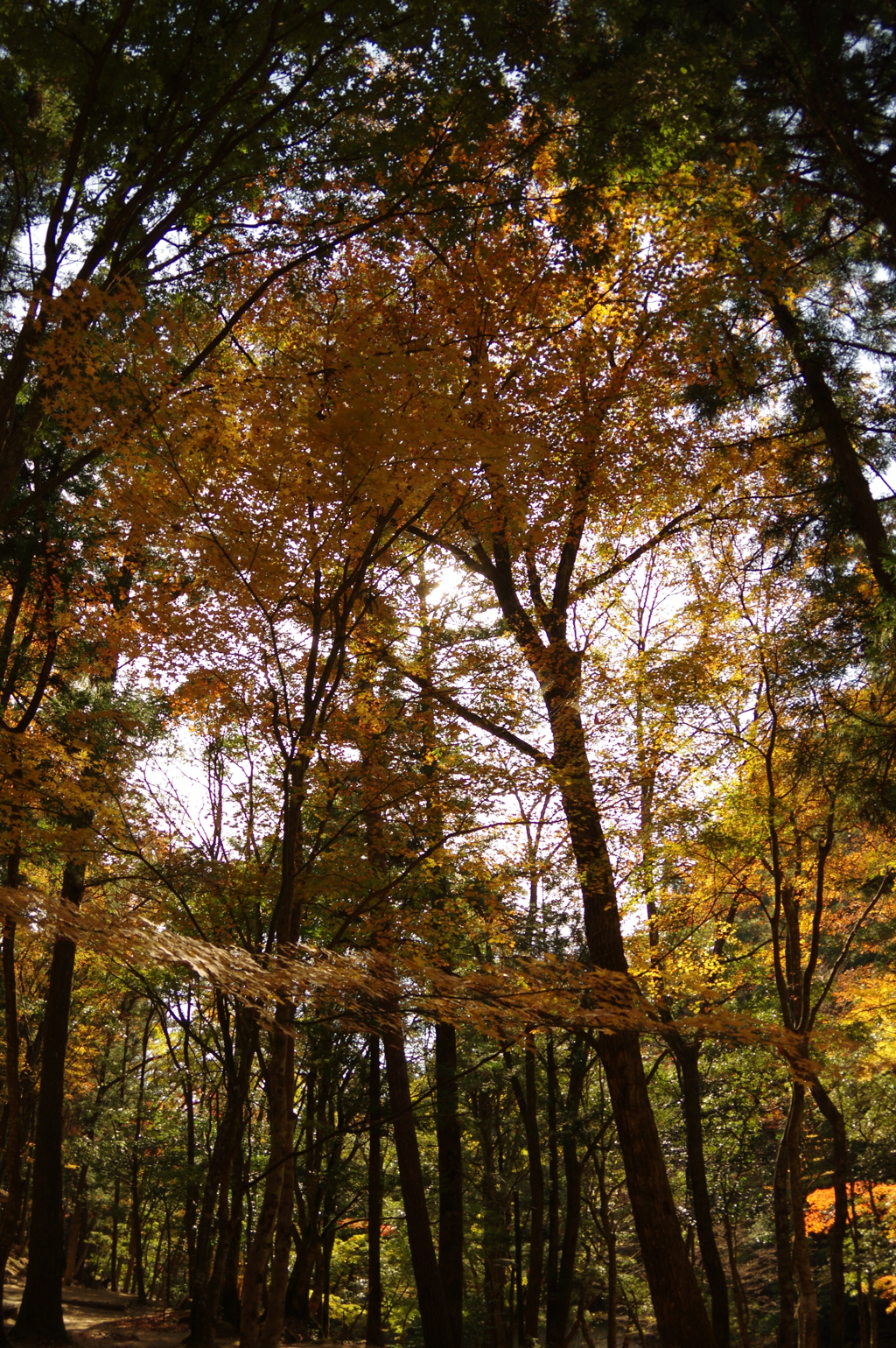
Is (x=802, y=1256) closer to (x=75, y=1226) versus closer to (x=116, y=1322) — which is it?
(x=116, y=1322)

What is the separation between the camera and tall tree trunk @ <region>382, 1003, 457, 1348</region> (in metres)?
9.12

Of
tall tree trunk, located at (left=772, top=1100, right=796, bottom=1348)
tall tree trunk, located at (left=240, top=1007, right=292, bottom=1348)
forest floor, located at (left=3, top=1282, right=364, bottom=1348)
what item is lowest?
forest floor, located at (left=3, top=1282, right=364, bottom=1348)

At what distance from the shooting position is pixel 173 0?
4.46 metres

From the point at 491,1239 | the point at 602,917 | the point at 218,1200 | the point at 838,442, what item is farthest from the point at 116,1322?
the point at 838,442

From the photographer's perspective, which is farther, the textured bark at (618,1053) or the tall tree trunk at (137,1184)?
the tall tree trunk at (137,1184)

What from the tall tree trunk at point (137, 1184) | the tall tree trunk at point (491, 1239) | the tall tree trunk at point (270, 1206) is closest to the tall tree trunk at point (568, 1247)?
the tall tree trunk at point (491, 1239)

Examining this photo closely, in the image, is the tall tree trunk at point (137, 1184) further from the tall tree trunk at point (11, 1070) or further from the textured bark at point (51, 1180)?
the tall tree trunk at point (11, 1070)

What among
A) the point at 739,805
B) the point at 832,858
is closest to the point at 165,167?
the point at 739,805

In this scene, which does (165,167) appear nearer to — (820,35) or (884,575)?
(820,35)

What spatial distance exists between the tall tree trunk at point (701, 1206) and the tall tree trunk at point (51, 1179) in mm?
7162

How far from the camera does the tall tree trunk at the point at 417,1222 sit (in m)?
9.12

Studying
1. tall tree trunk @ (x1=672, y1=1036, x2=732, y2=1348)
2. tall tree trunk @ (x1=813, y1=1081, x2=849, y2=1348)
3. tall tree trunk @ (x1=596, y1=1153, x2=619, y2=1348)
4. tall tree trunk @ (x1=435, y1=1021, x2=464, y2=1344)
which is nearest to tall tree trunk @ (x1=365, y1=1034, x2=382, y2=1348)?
tall tree trunk @ (x1=435, y1=1021, x2=464, y2=1344)

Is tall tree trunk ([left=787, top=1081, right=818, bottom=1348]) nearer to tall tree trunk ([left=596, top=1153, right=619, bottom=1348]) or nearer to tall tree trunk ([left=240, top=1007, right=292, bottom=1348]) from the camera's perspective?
tall tree trunk ([left=240, top=1007, right=292, bottom=1348])

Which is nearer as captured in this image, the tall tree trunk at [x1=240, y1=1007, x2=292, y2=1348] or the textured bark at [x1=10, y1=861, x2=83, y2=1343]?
the tall tree trunk at [x1=240, y1=1007, x2=292, y2=1348]
